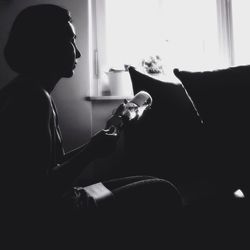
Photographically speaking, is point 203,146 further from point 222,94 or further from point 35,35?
point 35,35

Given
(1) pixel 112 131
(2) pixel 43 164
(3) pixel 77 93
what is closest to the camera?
(2) pixel 43 164

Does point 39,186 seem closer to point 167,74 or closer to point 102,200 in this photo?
point 102,200

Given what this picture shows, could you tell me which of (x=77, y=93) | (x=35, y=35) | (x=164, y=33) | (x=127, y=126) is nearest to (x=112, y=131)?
A: (x=127, y=126)

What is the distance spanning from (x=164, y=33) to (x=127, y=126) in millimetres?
1280

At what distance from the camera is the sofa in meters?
0.83

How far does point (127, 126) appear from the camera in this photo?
2.40ft

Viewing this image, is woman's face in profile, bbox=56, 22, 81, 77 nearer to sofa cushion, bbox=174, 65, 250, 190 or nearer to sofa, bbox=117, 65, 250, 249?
sofa, bbox=117, 65, 250, 249

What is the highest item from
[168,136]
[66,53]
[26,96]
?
[66,53]

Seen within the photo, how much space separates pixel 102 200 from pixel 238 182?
52cm

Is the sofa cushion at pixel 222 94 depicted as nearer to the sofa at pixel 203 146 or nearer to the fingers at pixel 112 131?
the sofa at pixel 203 146

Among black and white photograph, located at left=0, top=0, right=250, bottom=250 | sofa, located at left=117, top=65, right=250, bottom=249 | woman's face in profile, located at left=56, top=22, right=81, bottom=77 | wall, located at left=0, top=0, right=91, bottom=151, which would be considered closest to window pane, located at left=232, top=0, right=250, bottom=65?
black and white photograph, located at left=0, top=0, right=250, bottom=250

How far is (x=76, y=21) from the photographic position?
4.53ft

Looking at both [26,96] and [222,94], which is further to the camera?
[222,94]

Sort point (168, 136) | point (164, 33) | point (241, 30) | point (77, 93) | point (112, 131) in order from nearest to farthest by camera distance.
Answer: point (112, 131), point (168, 136), point (77, 93), point (164, 33), point (241, 30)
